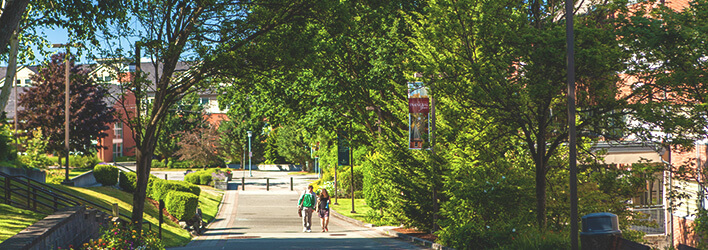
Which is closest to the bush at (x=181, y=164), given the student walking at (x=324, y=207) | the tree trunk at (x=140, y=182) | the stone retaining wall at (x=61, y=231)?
the student walking at (x=324, y=207)

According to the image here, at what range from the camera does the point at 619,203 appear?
53.0 feet

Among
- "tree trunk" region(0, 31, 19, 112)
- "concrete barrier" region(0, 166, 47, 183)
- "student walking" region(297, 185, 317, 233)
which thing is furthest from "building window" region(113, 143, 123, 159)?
"tree trunk" region(0, 31, 19, 112)

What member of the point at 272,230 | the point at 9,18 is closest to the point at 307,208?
the point at 272,230

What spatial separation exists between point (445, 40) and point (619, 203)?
5925 mm

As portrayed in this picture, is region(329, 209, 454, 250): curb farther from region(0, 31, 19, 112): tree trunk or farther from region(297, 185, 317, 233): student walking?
region(0, 31, 19, 112): tree trunk

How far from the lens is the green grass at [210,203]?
28.8 meters

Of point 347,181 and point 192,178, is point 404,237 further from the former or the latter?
point 192,178

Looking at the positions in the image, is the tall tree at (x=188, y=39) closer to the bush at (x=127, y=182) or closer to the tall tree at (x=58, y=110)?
the bush at (x=127, y=182)

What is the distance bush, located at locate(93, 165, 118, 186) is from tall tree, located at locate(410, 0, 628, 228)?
56.0 ft

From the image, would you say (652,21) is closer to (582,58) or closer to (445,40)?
(582,58)

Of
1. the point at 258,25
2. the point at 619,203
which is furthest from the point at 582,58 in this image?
the point at 258,25

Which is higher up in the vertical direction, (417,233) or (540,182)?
(540,182)

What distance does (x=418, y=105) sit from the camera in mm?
19531

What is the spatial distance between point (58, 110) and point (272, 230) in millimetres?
29955
